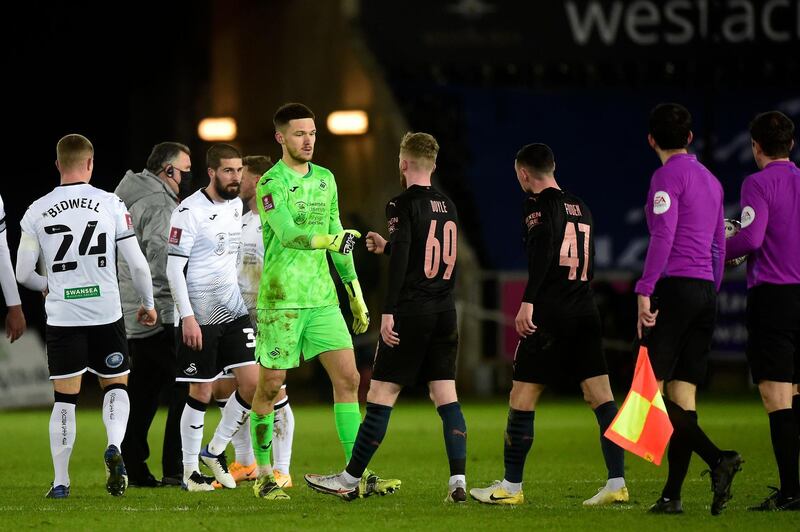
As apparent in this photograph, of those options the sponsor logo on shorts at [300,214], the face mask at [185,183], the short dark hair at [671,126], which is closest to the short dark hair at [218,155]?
the face mask at [185,183]

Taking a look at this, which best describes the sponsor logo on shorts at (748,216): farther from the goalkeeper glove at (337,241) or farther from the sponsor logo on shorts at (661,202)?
the goalkeeper glove at (337,241)

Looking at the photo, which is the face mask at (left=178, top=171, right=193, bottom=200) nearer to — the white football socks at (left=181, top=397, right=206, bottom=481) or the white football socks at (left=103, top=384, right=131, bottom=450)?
the white football socks at (left=181, top=397, right=206, bottom=481)

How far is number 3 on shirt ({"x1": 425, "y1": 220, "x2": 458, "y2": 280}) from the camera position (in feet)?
28.8

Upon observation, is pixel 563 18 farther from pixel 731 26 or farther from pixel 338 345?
pixel 338 345

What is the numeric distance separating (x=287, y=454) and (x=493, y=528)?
2.57m

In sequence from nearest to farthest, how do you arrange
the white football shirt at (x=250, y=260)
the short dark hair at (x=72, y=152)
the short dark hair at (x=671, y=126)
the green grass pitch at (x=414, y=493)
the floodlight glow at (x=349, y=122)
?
the green grass pitch at (x=414, y=493) → the short dark hair at (x=671, y=126) → the short dark hair at (x=72, y=152) → the white football shirt at (x=250, y=260) → the floodlight glow at (x=349, y=122)

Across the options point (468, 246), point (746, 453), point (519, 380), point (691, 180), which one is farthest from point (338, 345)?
point (468, 246)

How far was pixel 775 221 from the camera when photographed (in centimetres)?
861

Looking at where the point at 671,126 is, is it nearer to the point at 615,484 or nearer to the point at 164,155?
the point at 615,484

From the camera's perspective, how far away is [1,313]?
2508 cm

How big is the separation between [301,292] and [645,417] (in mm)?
2238

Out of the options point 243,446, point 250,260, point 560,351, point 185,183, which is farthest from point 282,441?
point 560,351

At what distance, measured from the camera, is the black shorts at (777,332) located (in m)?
8.51

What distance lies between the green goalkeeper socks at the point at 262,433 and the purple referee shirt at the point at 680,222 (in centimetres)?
255
